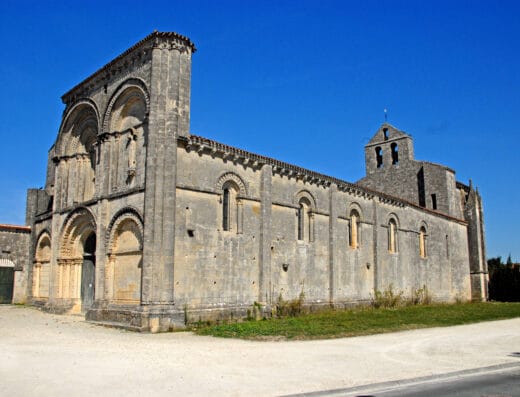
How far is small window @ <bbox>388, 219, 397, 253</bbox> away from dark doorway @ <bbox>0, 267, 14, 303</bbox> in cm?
2064

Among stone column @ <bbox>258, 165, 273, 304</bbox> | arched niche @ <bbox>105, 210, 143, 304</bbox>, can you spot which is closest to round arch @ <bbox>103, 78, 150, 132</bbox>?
arched niche @ <bbox>105, 210, 143, 304</bbox>

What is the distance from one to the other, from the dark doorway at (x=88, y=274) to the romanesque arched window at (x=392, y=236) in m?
15.7

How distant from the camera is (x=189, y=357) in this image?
32.3 ft

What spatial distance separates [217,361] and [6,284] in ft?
67.7

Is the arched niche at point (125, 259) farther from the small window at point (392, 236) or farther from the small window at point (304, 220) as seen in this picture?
the small window at point (392, 236)

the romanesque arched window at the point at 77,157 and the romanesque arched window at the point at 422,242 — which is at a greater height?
the romanesque arched window at the point at 77,157

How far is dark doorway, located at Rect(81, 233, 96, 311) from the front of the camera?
19906 mm

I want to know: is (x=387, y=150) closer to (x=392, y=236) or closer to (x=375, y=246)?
(x=392, y=236)

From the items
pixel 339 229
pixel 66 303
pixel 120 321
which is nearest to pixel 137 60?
pixel 120 321

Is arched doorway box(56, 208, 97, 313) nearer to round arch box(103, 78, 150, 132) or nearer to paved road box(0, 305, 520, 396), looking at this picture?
round arch box(103, 78, 150, 132)

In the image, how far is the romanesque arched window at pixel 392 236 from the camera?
26.9 m

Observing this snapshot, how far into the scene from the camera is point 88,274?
2033cm

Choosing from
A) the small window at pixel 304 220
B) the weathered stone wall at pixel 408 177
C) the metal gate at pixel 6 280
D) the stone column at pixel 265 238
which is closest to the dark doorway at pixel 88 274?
the stone column at pixel 265 238

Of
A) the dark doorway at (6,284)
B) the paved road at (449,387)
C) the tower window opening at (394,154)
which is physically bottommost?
the paved road at (449,387)
